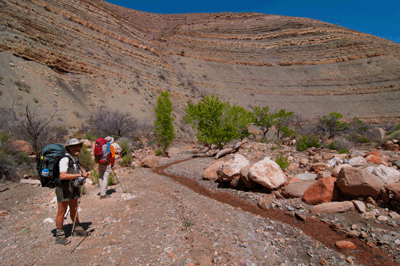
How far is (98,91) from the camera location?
23406 millimetres

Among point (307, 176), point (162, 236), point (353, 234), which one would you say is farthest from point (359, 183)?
point (162, 236)

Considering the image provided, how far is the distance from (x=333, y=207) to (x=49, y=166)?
6.05m

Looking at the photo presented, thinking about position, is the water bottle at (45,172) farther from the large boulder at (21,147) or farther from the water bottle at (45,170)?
the large boulder at (21,147)

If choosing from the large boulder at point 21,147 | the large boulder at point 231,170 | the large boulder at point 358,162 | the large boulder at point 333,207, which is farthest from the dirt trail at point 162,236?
the large boulder at point 358,162

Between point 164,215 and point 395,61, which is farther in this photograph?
point 395,61

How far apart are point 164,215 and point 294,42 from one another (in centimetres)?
5638

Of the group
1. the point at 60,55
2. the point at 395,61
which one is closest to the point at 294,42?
the point at 395,61

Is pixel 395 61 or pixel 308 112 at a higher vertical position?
pixel 395 61

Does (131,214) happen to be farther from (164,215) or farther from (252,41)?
(252,41)

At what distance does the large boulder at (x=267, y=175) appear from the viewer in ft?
20.5

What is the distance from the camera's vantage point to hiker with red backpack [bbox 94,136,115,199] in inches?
237

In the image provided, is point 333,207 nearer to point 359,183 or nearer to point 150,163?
point 359,183

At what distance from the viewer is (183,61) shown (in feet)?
143

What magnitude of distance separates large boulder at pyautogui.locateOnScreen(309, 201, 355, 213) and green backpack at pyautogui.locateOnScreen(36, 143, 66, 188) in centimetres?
564
